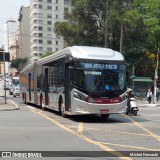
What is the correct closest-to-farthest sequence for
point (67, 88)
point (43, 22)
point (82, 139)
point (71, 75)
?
point (82, 139), point (71, 75), point (67, 88), point (43, 22)

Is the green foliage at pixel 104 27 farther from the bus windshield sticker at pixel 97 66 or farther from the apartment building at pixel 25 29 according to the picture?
the apartment building at pixel 25 29

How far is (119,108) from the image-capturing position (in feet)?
59.7

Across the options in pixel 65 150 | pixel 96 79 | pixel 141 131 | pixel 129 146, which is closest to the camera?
pixel 65 150

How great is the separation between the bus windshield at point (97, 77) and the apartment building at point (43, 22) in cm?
12559

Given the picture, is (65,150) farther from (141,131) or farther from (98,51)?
(98,51)

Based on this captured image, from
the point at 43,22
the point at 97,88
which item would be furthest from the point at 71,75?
the point at 43,22

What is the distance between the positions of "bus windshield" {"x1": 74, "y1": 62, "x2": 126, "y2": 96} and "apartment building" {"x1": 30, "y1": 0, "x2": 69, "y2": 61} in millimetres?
125590

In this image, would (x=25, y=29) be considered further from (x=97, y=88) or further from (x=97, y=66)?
(x=97, y=88)

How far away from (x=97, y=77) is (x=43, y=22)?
128449 millimetres

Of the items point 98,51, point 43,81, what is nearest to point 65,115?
point 98,51

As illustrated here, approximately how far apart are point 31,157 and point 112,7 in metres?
40.4

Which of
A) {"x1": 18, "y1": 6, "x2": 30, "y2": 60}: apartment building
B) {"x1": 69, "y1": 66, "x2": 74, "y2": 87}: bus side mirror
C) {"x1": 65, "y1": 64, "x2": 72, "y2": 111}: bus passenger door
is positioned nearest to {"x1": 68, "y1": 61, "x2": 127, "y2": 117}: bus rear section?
{"x1": 69, "y1": 66, "x2": 74, "y2": 87}: bus side mirror

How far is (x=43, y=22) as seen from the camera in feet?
472

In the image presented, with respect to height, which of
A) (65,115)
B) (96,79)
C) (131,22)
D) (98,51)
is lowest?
(65,115)
